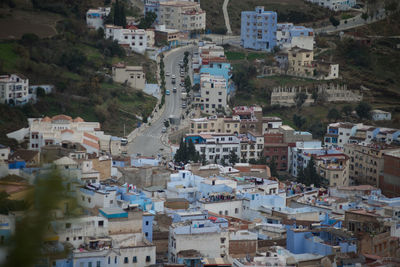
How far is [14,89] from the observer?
28328 millimetres

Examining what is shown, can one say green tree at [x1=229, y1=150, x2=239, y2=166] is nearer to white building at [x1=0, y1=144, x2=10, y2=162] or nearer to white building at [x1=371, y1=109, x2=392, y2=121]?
white building at [x1=371, y1=109, x2=392, y2=121]

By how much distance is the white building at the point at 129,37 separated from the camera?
35.6 m

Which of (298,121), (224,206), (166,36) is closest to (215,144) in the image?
(298,121)

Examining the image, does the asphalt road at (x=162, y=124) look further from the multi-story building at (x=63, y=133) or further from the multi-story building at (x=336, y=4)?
the multi-story building at (x=336, y=4)

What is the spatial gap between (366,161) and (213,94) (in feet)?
23.6

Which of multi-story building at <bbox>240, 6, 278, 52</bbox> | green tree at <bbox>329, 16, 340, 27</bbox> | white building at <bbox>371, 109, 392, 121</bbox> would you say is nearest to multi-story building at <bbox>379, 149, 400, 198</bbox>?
white building at <bbox>371, 109, 392, 121</bbox>

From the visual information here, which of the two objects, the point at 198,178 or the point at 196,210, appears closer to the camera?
the point at 196,210

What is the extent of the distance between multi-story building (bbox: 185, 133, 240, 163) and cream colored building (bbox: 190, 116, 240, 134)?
99 cm

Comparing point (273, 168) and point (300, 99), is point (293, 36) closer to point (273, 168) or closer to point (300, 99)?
point (300, 99)

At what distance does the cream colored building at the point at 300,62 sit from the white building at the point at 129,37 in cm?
626

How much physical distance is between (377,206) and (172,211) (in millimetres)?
5366

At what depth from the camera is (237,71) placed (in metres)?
35.4

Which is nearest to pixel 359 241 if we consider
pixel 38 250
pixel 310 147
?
pixel 310 147

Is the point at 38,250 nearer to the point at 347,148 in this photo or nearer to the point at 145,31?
the point at 347,148
